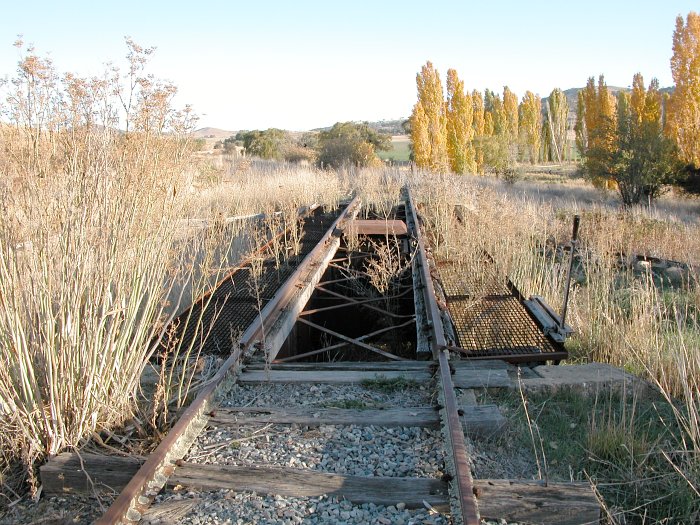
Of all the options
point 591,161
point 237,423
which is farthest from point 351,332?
point 591,161

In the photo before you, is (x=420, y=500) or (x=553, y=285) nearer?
(x=420, y=500)

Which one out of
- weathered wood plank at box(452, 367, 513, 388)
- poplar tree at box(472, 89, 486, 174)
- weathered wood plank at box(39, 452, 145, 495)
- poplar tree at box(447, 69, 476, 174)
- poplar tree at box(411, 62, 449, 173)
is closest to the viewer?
weathered wood plank at box(39, 452, 145, 495)

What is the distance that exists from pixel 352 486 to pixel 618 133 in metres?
25.8

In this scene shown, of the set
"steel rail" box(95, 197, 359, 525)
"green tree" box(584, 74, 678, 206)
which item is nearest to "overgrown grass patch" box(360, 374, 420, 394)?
"steel rail" box(95, 197, 359, 525)

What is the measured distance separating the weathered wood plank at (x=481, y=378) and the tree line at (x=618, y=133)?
43.2 feet

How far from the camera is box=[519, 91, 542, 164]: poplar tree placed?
62.6 metres

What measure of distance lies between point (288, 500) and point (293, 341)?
148 inches

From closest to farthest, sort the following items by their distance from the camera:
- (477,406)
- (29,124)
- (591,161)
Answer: (29,124), (477,406), (591,161)

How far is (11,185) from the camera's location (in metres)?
3.12

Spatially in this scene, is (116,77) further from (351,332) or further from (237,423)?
(351,332)

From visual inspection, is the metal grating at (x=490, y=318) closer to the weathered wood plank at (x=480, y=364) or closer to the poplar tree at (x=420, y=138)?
the weathered wood plank at (x=480, y=364)

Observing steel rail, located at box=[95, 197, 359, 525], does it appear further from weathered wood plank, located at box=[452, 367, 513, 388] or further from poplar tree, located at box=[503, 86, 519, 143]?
poplar tree, located at box=[503, 86, 519, 143]

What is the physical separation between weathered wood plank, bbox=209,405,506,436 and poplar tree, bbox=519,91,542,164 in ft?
203

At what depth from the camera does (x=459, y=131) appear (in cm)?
3528
